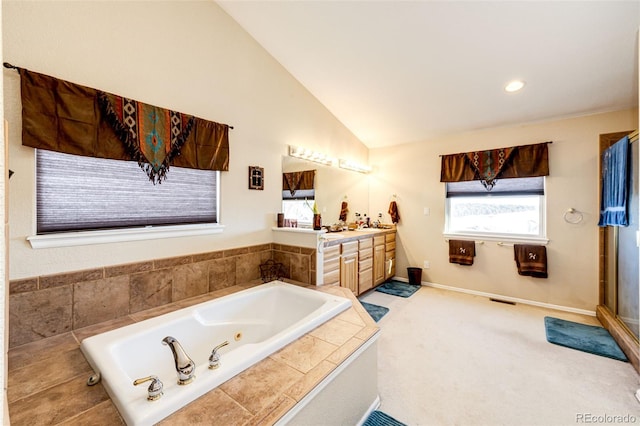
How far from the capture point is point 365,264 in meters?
3.74

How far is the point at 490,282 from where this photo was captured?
12.6 ft

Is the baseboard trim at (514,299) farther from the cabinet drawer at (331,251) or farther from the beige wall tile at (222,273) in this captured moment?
the beige wall tile at (222,273)

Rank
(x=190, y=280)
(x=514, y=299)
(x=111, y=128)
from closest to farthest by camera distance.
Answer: (x=111, y=128) → (x=190, y=280) → (x=514, y=299)

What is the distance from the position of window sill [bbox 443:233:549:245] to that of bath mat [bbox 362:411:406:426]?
116 inches

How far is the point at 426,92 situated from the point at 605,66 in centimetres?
151

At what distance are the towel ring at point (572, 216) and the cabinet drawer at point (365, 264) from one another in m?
2.40

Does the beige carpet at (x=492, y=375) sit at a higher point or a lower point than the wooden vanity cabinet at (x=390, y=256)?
lower

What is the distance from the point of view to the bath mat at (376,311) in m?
3.19

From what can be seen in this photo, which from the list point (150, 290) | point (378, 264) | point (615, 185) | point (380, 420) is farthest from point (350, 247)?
point (615, 185)

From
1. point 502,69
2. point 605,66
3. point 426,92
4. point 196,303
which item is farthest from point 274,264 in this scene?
point 605,66

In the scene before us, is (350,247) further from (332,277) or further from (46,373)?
(46,373)

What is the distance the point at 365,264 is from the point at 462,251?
1453 millimetres

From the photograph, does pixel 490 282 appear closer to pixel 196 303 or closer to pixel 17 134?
pixel 196 303

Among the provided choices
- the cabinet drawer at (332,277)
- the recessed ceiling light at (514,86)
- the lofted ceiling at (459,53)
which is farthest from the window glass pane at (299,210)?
the recessed ceiling light at (514,86)
